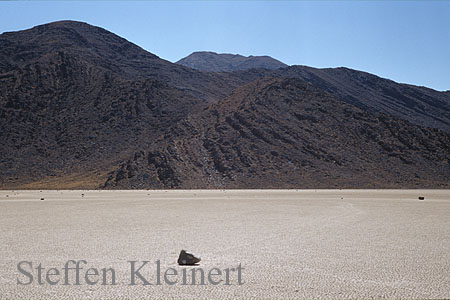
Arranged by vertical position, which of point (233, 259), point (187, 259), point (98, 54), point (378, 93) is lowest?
point (233, 259)

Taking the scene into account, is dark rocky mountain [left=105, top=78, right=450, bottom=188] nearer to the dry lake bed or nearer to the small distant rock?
the dry lake bed

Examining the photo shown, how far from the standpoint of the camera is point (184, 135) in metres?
69.2

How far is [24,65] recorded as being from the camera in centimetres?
9631

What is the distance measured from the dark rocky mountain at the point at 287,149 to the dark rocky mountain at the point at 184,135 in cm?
18

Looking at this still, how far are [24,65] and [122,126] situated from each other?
33.0 m

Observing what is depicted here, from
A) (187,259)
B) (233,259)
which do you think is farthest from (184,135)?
(187,259)

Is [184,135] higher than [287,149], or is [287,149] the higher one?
[184,135]

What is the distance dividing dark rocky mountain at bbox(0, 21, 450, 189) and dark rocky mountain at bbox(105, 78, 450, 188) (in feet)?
0.60

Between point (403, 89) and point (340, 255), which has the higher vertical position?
point (403, 89)

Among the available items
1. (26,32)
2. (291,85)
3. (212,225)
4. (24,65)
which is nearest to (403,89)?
(291,85)

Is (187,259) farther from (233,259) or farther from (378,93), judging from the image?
(378,93)

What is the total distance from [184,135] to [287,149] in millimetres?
15786

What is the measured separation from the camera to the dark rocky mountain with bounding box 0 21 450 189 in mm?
61969

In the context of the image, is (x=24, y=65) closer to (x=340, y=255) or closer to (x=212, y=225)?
(x=212, y=225)
